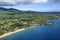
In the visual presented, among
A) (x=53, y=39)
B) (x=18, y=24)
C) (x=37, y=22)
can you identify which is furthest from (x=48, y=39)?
(x=37, y=22)

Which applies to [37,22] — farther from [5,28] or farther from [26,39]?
[26,39]

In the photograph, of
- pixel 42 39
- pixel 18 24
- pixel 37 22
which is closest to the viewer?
pixel 42 39

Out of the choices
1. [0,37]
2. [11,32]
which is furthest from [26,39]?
[11,32]

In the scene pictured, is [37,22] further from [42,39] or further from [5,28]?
[42,39]

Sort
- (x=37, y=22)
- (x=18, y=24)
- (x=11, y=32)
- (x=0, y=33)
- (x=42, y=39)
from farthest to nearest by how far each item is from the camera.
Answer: (x=37, y=22)
(x=18, y=24)
(x=11, y=32)
(x=0, y=33)
(x=42, y=39)

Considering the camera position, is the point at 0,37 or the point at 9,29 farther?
the point at 9,29

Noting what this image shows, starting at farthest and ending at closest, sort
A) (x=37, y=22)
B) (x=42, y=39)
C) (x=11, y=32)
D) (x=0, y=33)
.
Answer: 1. (x=37, y=22)
2. (x=11, y=32)
3. (x=0, y=33)
4. (x=42, y=39)

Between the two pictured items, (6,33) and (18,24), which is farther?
(18,24)

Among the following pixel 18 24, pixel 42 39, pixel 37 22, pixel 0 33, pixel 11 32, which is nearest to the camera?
pixel 42 39
